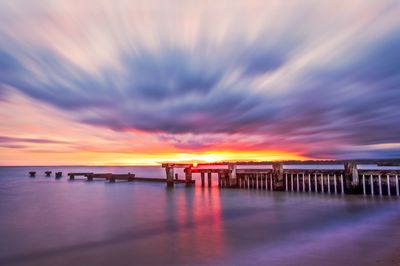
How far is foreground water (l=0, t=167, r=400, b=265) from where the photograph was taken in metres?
9.38

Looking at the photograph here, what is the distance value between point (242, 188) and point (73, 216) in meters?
19.8

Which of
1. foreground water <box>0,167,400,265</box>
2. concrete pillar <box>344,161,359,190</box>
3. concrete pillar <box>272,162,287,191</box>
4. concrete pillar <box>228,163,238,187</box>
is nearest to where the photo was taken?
foreground water <box>0,167,400,265</box>

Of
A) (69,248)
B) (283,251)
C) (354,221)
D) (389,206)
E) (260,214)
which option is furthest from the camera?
(389,206)

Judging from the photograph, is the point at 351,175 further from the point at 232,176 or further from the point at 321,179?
the point at 232,176

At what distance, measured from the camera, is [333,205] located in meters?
20.4

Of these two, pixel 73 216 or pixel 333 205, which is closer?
pixel 73 216

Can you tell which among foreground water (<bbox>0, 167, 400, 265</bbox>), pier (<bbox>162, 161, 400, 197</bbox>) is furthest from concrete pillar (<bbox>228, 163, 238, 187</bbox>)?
foreground water (<bbox>0, 167, 400, 265</bbox>)

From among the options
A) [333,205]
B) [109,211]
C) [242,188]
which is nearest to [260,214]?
[333,205]

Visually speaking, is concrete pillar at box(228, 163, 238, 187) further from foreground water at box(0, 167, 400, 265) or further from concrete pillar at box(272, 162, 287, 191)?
foreground water at box(0, 167, 400, 265)

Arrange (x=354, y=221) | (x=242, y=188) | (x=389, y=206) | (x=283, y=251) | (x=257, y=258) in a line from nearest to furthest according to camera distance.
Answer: (x=257, y=258) < (x=283, y=251) < (x=354, y=221) < (x=389, y=206) < (x=242, y=188)

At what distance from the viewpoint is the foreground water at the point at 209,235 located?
9375mm

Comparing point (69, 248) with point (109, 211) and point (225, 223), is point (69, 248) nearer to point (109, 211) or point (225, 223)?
point (225, 223)

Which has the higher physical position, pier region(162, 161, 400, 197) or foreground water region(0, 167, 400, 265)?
pier region(162, 161, 400, 197)

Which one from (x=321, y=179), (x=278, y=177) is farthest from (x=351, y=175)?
(x=278, y=177)
